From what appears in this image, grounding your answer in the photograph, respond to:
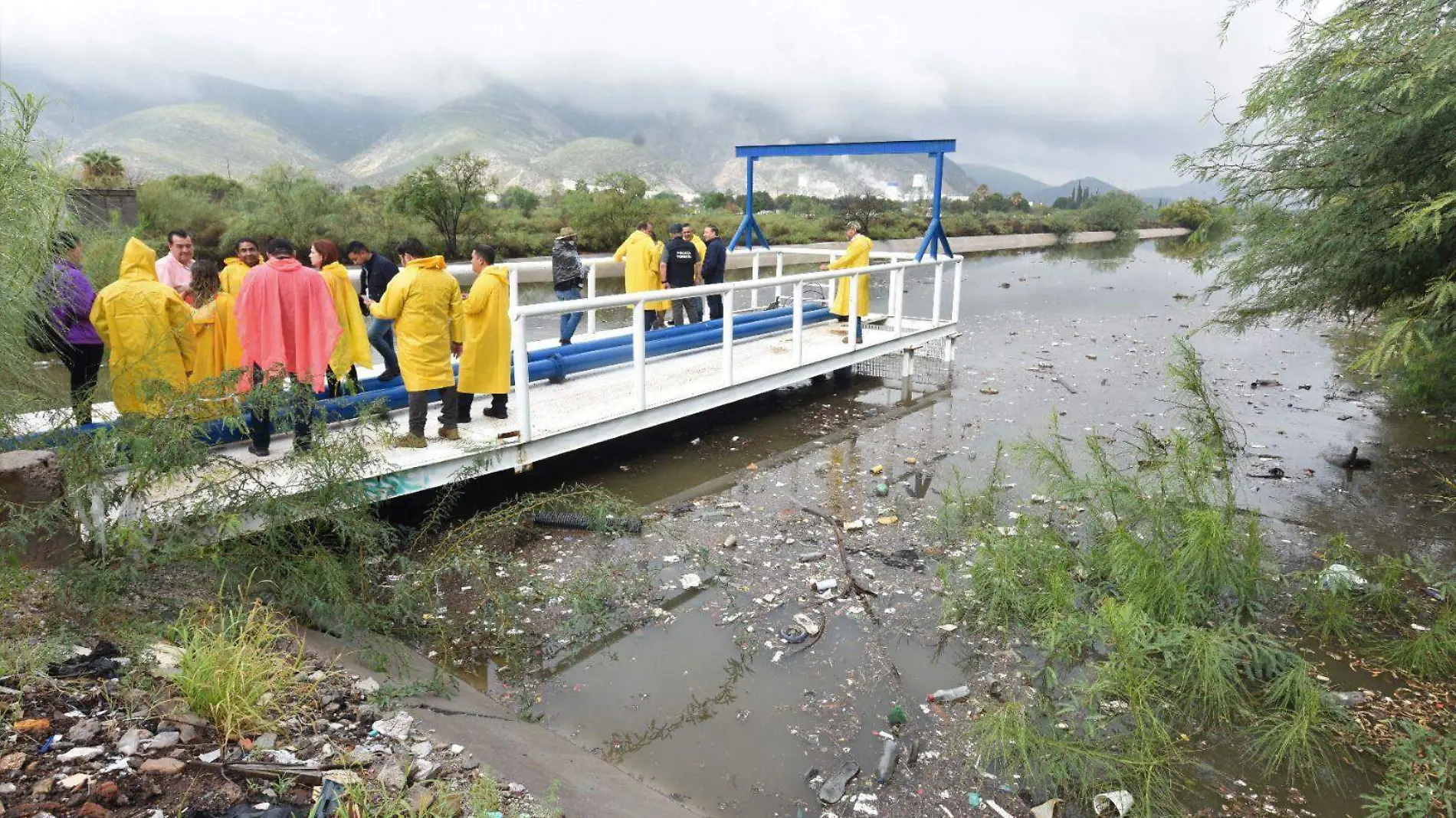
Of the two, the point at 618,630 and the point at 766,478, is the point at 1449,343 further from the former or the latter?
the point at 618,630

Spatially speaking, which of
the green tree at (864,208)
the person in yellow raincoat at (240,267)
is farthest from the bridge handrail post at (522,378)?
the green tree at (864,208)

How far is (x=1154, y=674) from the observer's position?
4.42 meters

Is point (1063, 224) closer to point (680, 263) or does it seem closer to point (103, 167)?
point (103, 167)

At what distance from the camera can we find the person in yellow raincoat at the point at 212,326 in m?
5.68

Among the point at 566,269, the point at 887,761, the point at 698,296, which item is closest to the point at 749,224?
the point at 698,296

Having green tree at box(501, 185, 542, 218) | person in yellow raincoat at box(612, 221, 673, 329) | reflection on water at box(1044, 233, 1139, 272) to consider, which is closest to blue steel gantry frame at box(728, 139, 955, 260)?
person in yellow raincoat at box(612, 221, 673, 329)

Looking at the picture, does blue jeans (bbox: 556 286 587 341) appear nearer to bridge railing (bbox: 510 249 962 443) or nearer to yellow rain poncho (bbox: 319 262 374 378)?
bridge railing (bbox: 510 249 962 443)

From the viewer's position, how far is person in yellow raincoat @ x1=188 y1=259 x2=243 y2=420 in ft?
18.6

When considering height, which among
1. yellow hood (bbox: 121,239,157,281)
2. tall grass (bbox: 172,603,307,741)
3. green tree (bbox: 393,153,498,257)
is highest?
green tree (bbox: 393,153,498,257)

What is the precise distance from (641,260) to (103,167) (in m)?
23.1

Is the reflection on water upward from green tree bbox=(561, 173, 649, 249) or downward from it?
downward

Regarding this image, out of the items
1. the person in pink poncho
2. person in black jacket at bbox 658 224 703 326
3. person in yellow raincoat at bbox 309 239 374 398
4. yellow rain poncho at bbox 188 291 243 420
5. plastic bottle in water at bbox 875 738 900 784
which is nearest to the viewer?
plastic bottle in water at bbox 875 738 900 784

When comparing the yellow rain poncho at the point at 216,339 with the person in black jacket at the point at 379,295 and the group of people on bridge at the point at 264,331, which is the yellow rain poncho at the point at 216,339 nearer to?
the group of people on bridge at the point at 264,331

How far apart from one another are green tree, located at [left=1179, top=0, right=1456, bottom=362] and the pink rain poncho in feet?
22.0
